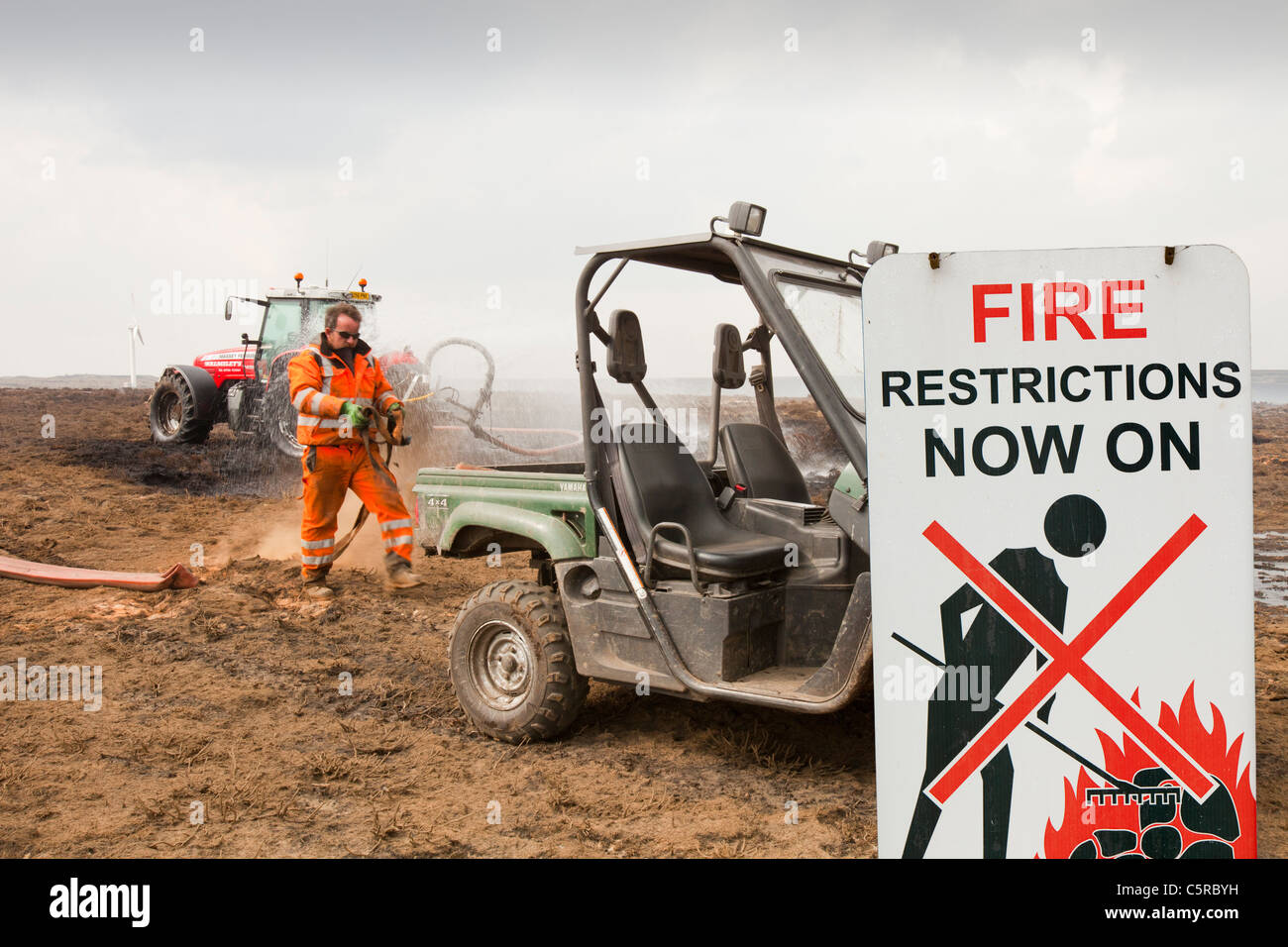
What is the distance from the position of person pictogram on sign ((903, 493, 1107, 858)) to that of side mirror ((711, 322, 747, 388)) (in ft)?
8.55

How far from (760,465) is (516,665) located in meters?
1.41

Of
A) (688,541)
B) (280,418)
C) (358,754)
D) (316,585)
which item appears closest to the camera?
(688,541)

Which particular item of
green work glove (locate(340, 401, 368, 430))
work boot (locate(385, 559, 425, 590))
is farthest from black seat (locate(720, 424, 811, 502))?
work boot (locate(385, 559, 425, 590))

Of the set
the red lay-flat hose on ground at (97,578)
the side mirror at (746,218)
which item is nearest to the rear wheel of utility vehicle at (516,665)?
the side mirror at (746,218)

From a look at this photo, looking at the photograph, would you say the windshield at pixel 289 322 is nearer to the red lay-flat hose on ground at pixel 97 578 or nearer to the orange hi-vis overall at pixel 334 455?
the red lay-flat hose on ground at pixel 97 578

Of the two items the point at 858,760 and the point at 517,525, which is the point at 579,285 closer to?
the point at 517,525

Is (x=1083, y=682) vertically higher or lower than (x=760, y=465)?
lower

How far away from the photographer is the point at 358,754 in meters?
4.35

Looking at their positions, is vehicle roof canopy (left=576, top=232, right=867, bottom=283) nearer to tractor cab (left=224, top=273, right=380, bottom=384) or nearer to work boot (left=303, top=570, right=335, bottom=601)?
work boot (left=303, top=570, right=335, bottom=601)

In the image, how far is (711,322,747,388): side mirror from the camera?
452 centimetres

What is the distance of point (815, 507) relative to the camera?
14.3 feet

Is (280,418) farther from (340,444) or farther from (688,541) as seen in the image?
(688,541)

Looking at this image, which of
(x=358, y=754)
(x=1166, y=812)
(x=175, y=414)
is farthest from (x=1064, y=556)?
(x=175, y=414)
